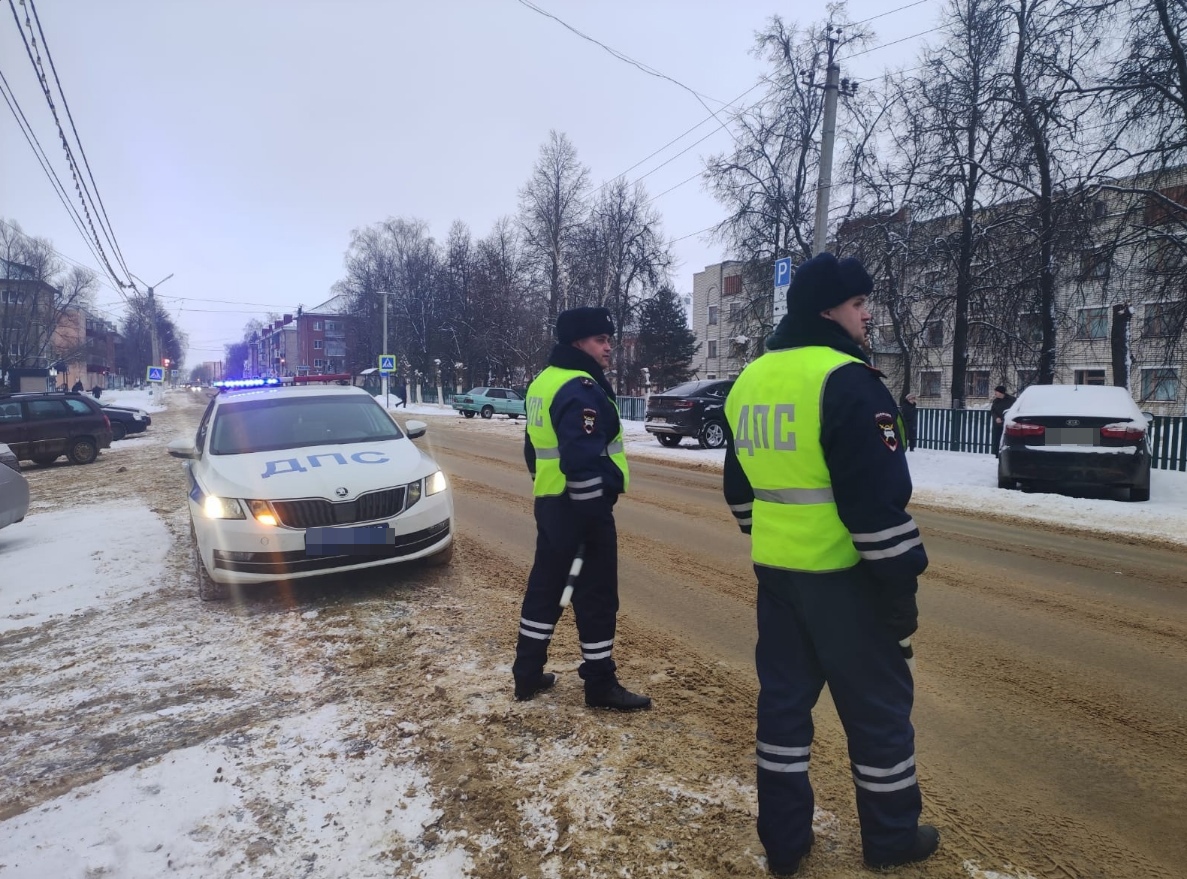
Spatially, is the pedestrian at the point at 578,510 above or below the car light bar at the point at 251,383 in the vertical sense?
below

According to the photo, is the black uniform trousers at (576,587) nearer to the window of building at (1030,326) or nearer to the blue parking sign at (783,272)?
the blue parking sign at (783,272)

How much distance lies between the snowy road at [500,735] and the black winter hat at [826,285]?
180 centimetres

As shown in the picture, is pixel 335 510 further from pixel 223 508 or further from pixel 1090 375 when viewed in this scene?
pixel 1090 375

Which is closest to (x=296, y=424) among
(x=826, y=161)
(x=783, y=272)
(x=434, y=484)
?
(x=434, y=484)

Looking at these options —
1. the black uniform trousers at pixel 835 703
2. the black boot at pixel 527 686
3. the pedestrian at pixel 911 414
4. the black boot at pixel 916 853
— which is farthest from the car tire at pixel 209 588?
the pedestrian at pixel 911 414

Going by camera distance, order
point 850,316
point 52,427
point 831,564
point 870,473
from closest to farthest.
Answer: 1. point 870,473
2. point 831,564
3. point 850,316
4. point 52,427

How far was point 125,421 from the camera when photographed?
24.1 m

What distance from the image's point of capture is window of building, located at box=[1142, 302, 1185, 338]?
43.0 feet

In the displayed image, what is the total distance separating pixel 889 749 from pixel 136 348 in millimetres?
114349

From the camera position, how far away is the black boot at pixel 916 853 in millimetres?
2260

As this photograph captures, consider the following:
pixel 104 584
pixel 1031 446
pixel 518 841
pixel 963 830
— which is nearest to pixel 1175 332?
pixel 1031 446

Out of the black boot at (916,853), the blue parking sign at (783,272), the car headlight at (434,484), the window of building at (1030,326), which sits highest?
the blue parking sign at (783,272)

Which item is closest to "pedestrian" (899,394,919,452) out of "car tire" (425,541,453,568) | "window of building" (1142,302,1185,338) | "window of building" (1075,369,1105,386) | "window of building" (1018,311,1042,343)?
"window of building" (1018,311,1042,343)

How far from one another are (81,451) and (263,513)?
14789 millimetres
